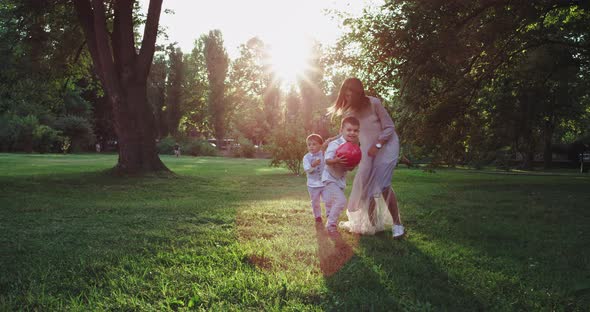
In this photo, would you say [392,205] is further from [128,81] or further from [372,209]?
[128,81]

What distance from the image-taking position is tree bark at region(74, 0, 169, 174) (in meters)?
15.9

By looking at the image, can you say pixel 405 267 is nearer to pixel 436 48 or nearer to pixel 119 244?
pixel 119 244

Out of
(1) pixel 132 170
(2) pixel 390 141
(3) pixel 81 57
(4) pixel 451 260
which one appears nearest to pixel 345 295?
(4) pixel 451 260

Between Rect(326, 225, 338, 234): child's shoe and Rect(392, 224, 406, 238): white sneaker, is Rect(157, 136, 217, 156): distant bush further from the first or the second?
Rect(392, 224, 406, 238): white sneaker

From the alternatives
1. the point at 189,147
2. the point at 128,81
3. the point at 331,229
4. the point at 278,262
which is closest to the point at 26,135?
the point at 189,147

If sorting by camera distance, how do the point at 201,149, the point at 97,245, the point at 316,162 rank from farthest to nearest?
the point at 201,149 < the point at 316,162 < the point at 97,245

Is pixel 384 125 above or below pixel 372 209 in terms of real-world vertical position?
above

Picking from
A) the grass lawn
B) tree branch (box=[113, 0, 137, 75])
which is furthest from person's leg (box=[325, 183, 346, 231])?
tree branch (box=[113, 0, 137, 75])

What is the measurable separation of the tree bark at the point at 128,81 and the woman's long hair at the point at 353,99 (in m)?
11.6

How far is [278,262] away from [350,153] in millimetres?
2091

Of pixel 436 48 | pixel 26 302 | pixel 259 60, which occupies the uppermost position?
pixel 259 60

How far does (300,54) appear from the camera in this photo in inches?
1551

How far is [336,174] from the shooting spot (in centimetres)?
640

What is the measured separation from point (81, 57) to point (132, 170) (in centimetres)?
816
